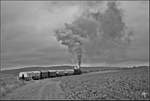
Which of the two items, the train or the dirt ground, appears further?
the train

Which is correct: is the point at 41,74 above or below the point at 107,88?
below

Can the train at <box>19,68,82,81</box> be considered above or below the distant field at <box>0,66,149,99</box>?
below

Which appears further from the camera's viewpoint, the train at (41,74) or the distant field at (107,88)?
the train at (41,74)

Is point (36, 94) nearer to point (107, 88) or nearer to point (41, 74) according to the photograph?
point (107, 88)

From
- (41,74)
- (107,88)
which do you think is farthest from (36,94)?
(41,74)

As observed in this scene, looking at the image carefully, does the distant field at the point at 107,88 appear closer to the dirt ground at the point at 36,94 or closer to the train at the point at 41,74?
the dirt ground at the point at 36,94

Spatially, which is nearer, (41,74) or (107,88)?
(107,88)

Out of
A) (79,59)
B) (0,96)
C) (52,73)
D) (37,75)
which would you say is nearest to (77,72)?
(79,59)

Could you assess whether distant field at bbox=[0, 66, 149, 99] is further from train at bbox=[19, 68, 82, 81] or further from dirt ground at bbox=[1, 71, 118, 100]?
train at bbox=[19, 68, 82, 81]

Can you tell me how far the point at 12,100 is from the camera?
2242 centimetres

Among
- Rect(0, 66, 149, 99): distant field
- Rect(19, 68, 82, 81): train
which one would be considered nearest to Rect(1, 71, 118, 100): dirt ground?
Rect(0, 66, 149, 99): distant field

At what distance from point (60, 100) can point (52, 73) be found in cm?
5851

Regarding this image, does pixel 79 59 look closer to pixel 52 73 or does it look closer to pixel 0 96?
pixel 52 73

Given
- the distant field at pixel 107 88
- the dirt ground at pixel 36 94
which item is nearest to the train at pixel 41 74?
the distant field at pixel 107 88
